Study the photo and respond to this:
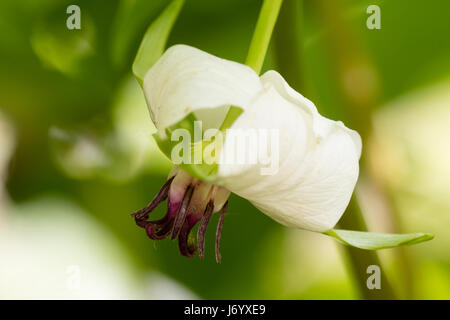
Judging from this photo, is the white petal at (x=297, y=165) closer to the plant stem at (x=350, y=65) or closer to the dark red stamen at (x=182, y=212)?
the dark red stamen at (x=182, y=212)

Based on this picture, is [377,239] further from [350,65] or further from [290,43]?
[350,65]

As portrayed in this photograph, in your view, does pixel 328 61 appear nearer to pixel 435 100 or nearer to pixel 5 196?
pixel 435 100

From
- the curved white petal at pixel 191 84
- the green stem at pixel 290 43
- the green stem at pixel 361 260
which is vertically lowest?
the green stem at pixel 361 260

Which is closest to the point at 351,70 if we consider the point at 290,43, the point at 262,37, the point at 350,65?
the point at 350,65

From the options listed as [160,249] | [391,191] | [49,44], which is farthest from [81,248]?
[391,191]

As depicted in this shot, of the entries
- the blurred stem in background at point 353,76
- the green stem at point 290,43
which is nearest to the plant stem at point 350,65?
the blurred stem in background at point 353,76

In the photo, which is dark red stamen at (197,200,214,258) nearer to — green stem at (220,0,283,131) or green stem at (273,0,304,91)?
green stem at (220,0,283,131)

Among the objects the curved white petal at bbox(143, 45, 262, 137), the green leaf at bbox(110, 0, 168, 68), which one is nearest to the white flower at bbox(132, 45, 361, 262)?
the curved white petal at bbox(143, 45, 262, 137)
